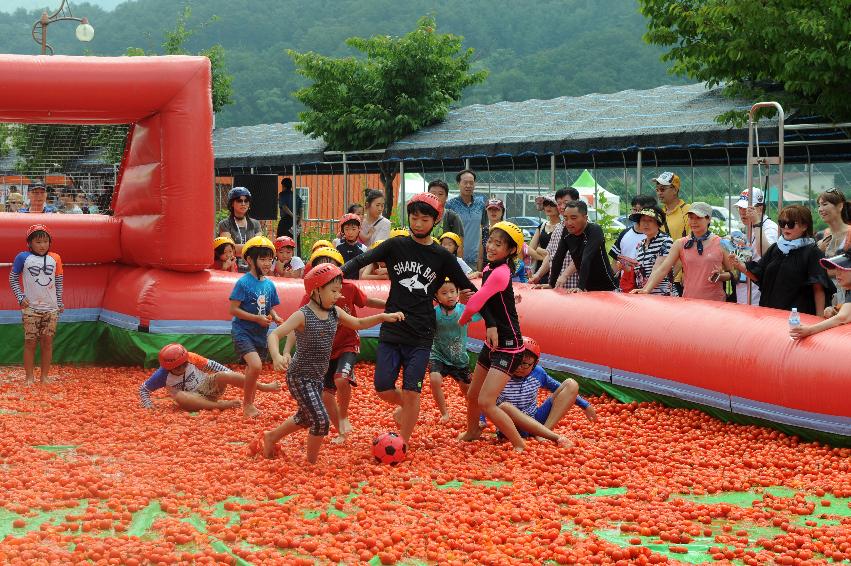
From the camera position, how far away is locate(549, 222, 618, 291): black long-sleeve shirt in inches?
380

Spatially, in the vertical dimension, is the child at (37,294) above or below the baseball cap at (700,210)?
below

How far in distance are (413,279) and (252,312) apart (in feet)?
6.63

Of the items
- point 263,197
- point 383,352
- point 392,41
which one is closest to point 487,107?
point 392,41

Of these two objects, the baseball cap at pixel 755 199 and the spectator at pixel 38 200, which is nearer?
the baseball cap at pixel 755 199

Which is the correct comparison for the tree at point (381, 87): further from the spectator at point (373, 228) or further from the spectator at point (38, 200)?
the spectator at point (38, 200)

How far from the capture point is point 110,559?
4.86m

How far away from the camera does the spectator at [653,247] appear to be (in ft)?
32.0

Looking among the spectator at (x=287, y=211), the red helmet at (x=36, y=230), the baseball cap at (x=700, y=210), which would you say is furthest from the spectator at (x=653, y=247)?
the spectator at (x=287, y=211)

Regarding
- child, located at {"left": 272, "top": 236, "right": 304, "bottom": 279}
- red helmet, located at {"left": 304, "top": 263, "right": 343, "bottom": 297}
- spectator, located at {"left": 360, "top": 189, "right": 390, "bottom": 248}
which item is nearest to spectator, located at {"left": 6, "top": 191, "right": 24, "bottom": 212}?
child, located at {"left": 272, "top": 236, "right": 304, "bottom": 279}

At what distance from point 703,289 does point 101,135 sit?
6.34m

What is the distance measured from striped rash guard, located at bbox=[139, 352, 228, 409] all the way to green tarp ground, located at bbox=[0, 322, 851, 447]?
1.54m

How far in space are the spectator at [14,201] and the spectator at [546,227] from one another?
5.39 meters

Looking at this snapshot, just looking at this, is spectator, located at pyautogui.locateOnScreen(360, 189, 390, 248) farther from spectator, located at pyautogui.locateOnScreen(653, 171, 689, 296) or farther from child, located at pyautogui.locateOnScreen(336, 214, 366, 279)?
spectator, located at pyautogui.locateOnScreen(653, 171, 689, 296)

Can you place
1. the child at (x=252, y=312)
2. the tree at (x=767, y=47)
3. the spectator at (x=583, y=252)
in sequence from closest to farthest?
1. the child at (x=252, y=312)
2. the spectator at (x=583, y=252)
3. the tree at (x=767, y=47)
